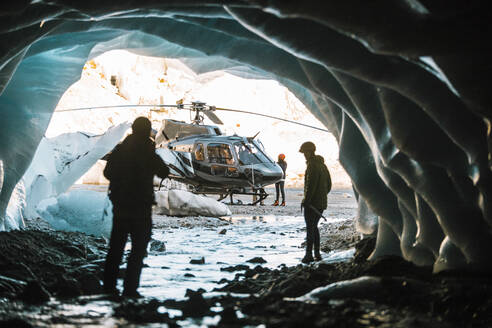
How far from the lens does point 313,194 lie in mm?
6457

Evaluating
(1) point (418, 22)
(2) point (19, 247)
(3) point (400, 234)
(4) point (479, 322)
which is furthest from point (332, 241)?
(1) point (418, 22)

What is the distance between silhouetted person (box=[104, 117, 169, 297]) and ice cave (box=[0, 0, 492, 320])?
98 cm

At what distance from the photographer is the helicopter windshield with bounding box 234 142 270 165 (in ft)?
53.7

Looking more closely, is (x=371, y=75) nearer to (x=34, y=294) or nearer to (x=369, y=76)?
(x=369, y=76)

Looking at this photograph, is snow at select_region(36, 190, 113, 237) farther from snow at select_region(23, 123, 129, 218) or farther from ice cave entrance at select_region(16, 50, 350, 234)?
ice cave entrance at select_region(16, 50, 350, 234)

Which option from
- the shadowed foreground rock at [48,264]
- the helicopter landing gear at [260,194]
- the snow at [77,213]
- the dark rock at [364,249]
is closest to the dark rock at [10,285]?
the shadowed foreground rock at [48,264]

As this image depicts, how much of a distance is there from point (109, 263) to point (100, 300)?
0.35m

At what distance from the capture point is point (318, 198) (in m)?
6.49

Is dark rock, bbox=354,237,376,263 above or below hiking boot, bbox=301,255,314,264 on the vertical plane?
above

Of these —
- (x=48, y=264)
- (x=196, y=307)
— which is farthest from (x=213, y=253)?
(x=196, y=307)

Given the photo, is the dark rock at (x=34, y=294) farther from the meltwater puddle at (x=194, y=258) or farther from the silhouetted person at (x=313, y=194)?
the silhouetted person at (x=313, y=194)

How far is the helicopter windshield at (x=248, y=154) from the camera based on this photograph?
16375 millimetres

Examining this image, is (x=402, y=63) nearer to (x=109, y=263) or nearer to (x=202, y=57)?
(x=109, y=263)

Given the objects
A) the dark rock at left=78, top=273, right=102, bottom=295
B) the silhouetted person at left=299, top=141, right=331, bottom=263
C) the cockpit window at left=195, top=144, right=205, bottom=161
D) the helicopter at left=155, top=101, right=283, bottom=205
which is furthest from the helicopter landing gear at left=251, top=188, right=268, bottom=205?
the dark rock at left=78, top=273, right=102, bottom=295
